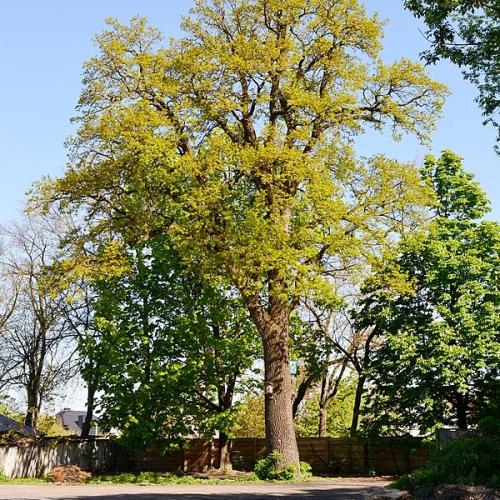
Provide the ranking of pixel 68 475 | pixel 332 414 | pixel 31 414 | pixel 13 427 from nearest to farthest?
1. pixel 68 475
2. pixel 13 427
3. pixel 31 414
4. pixel 332 414

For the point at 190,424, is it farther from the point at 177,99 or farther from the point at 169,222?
the point at 177,99

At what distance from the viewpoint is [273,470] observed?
22125 mm

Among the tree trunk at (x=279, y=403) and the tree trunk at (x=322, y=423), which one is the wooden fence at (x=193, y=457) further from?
the tree trunk at (x=279, y=403)

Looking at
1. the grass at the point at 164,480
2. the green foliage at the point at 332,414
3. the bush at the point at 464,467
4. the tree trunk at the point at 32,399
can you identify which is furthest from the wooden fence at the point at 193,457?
the bush at the point at 464,467

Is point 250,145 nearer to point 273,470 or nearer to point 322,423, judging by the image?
point 273,470

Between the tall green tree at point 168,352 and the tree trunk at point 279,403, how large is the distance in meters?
7.12

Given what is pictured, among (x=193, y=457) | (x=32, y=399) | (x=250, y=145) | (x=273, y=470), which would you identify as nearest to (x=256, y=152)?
(x=250, y=145)

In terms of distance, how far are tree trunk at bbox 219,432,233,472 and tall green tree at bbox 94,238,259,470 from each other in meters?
0.04

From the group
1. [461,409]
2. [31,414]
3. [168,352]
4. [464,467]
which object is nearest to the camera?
[464,467]

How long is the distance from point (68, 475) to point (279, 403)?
391 inches

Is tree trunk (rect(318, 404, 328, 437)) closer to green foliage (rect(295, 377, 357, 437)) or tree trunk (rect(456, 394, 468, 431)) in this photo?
green foliage (rect(295, 377, 357, 437))

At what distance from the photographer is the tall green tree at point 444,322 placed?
27.4 metres

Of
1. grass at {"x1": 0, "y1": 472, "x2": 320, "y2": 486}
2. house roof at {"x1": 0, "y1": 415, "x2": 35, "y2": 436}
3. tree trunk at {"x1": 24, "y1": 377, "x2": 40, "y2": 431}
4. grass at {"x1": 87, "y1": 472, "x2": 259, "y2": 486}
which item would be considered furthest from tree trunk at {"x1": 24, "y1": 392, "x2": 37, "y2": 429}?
grass at {"x1": 87, "y1": 472, "x2": 259, "y2": 486}

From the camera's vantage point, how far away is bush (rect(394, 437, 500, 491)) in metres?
9.75
